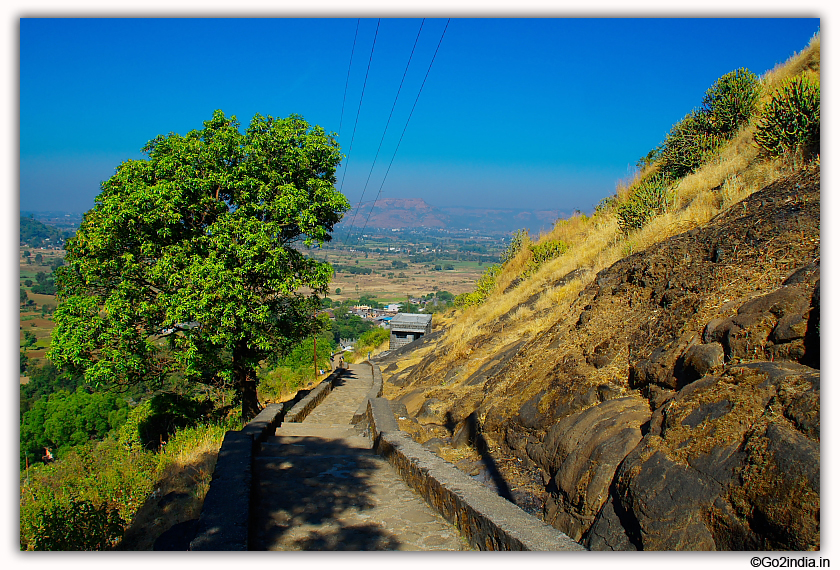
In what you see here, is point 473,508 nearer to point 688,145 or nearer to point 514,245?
point 688,145

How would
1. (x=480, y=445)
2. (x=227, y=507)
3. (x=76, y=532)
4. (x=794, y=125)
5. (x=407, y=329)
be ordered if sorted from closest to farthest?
(x=227, y=507)
(x=76, y=532)
(x=480, y=445)
(x=794, y=125)
(x=407, y=329)

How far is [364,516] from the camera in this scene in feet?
14.3

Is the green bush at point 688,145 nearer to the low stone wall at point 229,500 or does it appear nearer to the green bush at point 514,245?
the green bush at point 514,245

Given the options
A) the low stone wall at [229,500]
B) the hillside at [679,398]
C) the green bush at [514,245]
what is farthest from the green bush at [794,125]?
the green bush at [514,245]

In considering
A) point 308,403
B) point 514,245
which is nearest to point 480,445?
point 308,403

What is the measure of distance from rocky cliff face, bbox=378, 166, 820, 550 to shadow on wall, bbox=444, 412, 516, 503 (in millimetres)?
65

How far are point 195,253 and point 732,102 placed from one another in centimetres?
1481

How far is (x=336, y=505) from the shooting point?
4.62 metres

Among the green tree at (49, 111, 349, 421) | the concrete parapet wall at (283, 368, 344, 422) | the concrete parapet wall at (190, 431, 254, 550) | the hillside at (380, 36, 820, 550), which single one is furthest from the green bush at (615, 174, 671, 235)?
the concrete parapet wall at (190, 431, 254, 550)

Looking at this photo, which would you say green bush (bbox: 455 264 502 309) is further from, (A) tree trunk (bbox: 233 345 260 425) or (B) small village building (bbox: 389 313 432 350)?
(A) tree trunk (bbox: 233 345 260 425)

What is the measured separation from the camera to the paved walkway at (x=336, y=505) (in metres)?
3.89

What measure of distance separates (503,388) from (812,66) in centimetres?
1400

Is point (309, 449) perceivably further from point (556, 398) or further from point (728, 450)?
point (728, 450)

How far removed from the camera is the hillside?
2.96 m
